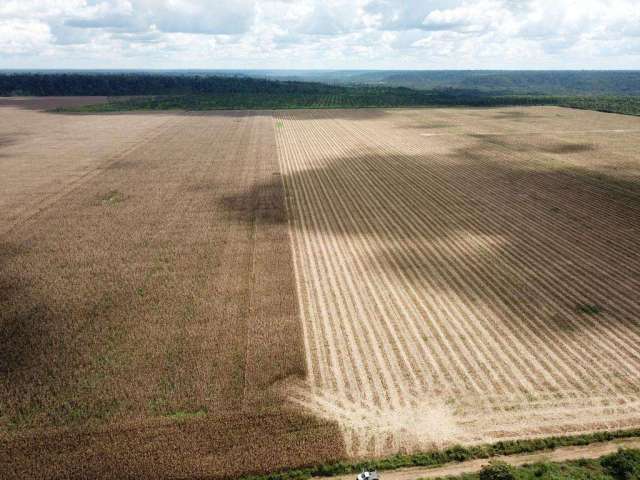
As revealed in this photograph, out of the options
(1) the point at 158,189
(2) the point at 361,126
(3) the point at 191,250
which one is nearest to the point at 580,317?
(3) the point at 191,250

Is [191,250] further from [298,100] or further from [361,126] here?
[298,100]

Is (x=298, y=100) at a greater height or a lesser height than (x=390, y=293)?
greater

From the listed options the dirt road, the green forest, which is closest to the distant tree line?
the green forest


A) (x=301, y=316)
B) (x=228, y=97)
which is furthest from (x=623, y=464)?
(x=228, y=97)

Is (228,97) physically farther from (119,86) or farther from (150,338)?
(150,338)

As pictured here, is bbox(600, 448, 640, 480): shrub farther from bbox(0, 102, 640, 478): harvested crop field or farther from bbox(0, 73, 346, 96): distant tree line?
bbox(0, 73, 346, 96): distant tree line
